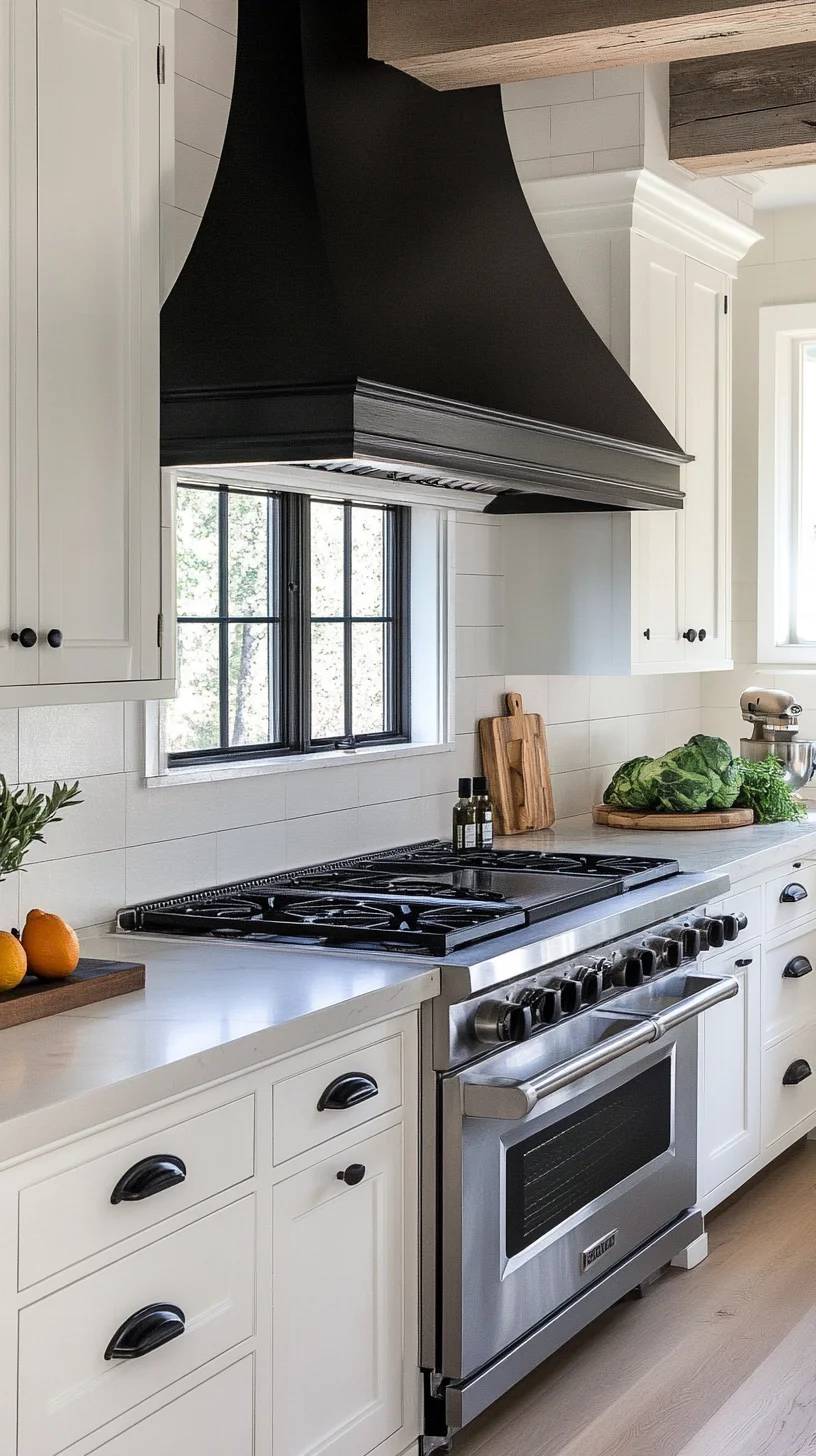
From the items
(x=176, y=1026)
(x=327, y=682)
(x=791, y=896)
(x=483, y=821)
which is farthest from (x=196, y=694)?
(x=791, y=896)

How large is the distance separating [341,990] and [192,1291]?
1.67ft

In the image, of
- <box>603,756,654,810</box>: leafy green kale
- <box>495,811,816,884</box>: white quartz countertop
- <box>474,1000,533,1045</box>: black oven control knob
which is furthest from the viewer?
<box>603,756,654,810</box>: leafy green kale

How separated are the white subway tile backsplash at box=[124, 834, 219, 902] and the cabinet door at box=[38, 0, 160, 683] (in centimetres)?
59

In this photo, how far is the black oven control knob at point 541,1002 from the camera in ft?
9.05

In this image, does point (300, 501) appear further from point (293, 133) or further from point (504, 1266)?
point (504, 1266)

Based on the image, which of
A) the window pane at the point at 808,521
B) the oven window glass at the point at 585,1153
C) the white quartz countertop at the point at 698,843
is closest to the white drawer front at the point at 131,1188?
the oven window glass at the point at 585,1153

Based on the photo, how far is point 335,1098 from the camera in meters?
2.39

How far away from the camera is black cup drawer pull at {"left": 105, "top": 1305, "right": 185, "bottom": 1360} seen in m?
1.94

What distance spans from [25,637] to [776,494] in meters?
3.76

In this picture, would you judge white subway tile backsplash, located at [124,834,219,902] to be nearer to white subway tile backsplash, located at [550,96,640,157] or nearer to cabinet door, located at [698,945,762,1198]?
cabinet door, located at [698,945,762,1198]

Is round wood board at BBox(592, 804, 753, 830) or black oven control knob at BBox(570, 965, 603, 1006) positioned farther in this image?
round wood board at BBox(592, 804, 753, 830)

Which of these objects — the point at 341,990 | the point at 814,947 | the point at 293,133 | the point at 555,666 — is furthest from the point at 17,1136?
the point at 814,947

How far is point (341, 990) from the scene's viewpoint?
243 cm

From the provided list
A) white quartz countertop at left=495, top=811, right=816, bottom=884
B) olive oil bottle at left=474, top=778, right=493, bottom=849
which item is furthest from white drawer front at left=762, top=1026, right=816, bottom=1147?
olive oil bottle at left=474, top=778, right=493, bottom=849
